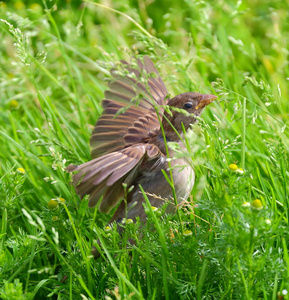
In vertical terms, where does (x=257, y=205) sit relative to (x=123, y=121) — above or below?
above

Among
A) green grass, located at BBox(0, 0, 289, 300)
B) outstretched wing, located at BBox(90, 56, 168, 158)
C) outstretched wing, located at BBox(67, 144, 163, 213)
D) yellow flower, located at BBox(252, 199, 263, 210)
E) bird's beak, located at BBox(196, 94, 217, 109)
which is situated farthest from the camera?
outstretched wing, located at BBox(90, 56, 168, 158)

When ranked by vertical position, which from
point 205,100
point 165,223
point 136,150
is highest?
point 205,100

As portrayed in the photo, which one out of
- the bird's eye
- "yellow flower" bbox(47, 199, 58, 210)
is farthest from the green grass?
the bird's eye

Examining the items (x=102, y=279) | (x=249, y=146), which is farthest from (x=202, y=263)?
(x=249, y=146)

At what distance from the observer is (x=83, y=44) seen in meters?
5.24

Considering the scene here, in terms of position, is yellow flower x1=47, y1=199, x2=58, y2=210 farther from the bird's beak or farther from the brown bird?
the bird's beak

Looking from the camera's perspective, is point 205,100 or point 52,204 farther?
point 205,100

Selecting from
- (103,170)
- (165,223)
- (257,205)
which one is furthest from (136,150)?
(257,205)

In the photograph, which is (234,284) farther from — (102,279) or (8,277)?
(8,277)

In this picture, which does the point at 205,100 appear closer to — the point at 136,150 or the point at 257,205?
the point at 136,150

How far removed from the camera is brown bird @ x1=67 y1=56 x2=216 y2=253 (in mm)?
2514

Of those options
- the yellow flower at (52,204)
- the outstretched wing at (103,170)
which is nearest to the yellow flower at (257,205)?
the outstretched wing at (103,170)

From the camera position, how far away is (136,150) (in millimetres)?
2746

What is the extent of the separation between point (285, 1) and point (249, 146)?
238 cm
